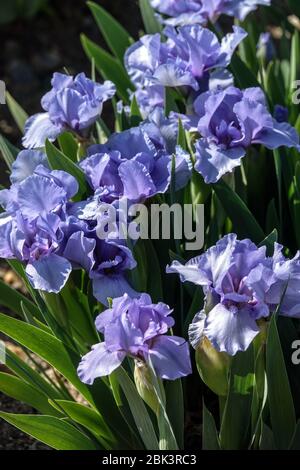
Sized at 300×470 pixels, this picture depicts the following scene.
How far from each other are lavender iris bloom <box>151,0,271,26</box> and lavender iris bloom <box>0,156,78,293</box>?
2.10 ft

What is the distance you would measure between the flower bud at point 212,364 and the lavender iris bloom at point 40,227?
0.74ft

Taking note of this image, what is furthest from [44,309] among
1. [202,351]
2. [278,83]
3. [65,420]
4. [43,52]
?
[43,52]

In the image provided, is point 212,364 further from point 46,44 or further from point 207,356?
point 46,44

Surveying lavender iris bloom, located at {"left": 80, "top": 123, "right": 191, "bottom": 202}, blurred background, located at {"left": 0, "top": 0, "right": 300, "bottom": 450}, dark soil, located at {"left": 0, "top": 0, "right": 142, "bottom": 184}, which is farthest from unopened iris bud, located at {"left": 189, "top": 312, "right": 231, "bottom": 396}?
dark soil, located at {"left": 0, "top": 0, "right": 142, "bottom": 184}

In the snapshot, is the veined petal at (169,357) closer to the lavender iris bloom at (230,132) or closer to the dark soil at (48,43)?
the lavender iris bloom at (230,132)

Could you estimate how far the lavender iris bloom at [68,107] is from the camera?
156 centimetres

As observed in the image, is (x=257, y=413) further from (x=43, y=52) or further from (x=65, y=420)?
(x=43, y=52)

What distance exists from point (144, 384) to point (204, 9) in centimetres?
93

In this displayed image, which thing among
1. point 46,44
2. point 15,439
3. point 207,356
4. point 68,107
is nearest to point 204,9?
point 68,107

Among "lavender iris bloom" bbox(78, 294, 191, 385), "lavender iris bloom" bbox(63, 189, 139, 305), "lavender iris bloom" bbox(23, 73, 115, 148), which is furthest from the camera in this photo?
"lavender iris bloom" bbox(23, 73, 115, 148)

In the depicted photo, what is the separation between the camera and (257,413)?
1.40 m

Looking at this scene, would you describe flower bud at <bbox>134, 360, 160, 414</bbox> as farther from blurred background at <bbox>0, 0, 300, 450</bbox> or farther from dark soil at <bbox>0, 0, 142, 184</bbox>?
dark soil at <bbox>0, 0, 142, 184</bbox>

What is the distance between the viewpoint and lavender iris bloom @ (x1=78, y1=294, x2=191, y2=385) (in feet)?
3.92

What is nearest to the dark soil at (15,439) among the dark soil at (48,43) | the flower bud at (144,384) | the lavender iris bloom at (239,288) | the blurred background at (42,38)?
the flower bud at (144,384)
